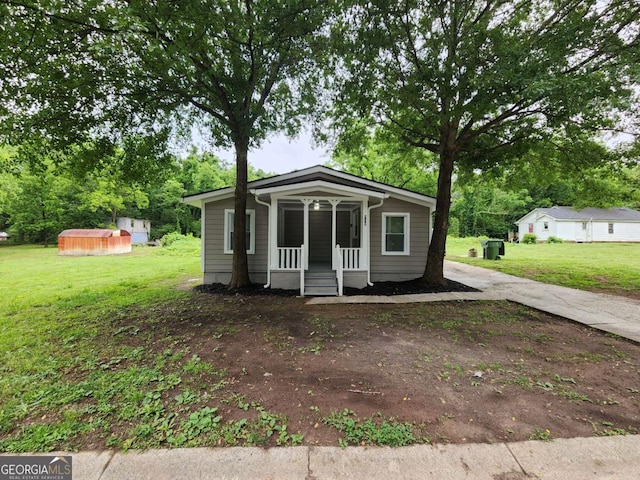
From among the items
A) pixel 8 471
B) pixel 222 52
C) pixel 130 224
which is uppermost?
pixel 222 52

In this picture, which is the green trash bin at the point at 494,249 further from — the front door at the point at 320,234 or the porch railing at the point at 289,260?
the porch railing at the point at 289,260

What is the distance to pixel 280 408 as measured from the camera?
2.61m

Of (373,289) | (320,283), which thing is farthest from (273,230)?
(373,289)

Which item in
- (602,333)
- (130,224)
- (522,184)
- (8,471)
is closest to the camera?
(8,471)

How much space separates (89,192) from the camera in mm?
26000

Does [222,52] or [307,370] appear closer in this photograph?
[307,370]

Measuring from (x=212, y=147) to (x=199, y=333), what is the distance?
20.3ft

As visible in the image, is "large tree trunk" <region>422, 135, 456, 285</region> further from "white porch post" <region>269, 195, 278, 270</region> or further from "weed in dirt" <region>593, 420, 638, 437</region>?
"weed in dirt" <region>593, 420, 638, 437</region>

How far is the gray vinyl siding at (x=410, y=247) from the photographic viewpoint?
365 inches

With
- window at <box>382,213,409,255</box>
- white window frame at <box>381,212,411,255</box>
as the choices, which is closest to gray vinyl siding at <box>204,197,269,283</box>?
white window frame at <box>381,212,411,255</box>

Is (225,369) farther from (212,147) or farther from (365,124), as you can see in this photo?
(365,124)

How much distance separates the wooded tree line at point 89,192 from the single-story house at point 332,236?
178cm

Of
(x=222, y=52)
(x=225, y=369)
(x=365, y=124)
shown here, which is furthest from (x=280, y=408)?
(x=365, y=124)

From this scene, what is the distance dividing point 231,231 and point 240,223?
125 centimetres
